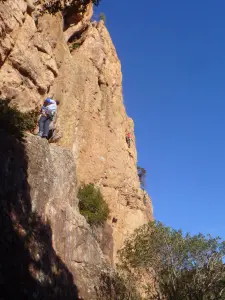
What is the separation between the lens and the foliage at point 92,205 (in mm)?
20438

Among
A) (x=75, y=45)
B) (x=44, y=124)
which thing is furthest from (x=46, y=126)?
(x=75, y=45)

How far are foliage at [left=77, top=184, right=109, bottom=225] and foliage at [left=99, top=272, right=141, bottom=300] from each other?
12.0ft

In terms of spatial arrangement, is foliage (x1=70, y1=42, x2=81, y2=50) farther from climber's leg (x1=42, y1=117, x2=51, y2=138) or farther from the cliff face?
climber's leg (x1=42, y1=117, x2=51, y2=138)

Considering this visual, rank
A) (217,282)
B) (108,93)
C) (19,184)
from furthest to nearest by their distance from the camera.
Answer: (108,93), (217,282), (19,184)

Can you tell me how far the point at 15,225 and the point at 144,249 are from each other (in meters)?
12.0

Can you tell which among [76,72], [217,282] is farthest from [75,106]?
[217,282]

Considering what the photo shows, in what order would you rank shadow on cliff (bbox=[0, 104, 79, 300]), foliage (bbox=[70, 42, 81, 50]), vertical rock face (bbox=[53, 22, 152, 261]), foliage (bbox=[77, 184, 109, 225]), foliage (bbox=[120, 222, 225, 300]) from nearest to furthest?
shadow on cliff (bbox=[0, 104, 79, 300]), foliage (bbox=[120, 222, 225, 300]), foliage (bbox=[77, 184, 109, 225]), vertical rock face (bbox=[53, 22, 152, 261]), foliage (bbox=[70, 42, 81, 50])

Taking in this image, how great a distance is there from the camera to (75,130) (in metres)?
23.0

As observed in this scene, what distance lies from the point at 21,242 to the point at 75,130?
12.8 meters

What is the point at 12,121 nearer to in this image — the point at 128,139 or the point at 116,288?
the point at 116,288

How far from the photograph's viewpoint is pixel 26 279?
1045 cm

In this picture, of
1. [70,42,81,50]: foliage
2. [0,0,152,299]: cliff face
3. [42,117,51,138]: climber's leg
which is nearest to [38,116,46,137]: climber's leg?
[42,117,51,138]: climber's leg

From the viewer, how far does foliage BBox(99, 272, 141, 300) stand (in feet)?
49.3

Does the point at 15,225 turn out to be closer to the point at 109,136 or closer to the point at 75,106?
the point at 75,106
